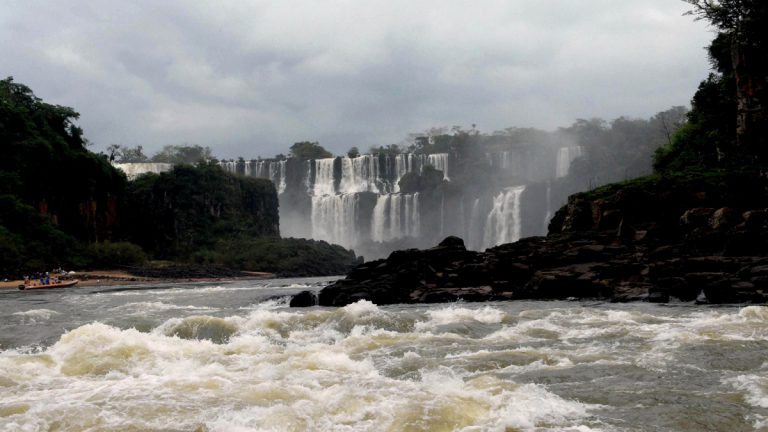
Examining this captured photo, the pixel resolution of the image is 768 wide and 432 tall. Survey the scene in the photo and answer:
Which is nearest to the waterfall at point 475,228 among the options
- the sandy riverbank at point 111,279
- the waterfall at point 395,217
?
the waterfall at point 395,217

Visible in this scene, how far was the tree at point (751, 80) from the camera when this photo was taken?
39.4m

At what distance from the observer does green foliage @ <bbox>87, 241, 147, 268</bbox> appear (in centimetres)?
7231

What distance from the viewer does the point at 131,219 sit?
91438mm

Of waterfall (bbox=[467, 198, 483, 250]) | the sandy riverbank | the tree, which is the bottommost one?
the sandy riverbank

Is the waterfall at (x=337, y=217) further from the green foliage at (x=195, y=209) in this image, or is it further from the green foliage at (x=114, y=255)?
the green foliage at (x=114, y=255)

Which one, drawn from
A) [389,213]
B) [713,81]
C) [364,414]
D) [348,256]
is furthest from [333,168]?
[364,414]

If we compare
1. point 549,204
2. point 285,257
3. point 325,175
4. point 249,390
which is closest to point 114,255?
point 285,257

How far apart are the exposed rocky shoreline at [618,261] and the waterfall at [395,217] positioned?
72.8m

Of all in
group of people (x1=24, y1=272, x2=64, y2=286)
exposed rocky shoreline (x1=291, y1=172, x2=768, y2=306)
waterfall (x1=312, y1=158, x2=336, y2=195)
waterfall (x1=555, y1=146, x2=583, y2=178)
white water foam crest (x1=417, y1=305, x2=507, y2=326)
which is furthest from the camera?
waterfall (x1=312, y1=158, x2=336, y2=195)

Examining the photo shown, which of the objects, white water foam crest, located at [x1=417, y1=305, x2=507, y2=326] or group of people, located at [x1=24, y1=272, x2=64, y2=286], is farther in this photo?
group of people, located at [x1=24, y1=272, x2=64, y2=286]

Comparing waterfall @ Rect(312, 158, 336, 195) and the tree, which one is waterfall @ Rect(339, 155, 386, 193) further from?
the tree

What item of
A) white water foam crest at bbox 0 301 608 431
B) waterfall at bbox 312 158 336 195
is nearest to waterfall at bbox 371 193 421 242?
waterfall at bbox 312 158 336 195

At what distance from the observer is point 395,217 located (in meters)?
113

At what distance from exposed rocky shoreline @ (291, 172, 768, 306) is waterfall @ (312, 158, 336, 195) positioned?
282 feet
